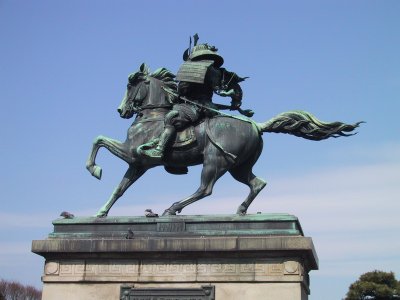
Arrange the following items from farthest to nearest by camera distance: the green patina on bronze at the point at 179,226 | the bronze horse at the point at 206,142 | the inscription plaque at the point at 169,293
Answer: the bronze horse at the point at 206,142 → the green patina on bronze at the point at 179,226 → the inscription plaque at the point at 169,293

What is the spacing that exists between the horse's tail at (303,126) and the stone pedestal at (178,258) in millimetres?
2164

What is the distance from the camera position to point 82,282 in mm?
12562

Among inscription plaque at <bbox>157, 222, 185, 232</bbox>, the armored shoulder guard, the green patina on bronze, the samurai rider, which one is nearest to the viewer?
the green patina on bronze

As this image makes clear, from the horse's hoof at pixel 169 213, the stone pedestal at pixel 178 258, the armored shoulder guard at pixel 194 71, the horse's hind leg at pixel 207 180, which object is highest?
the armored shoulder guard at pixel 194 71

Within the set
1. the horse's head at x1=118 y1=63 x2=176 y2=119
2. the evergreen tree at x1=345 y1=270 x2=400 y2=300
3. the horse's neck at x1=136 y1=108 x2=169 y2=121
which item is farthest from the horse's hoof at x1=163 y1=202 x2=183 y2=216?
the evergreen tree at x1=345 y1=270 x2=400 y2=300

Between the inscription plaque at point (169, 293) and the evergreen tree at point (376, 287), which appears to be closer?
the inscription plaque at point (169, 293)

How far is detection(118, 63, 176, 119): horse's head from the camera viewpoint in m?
14.4

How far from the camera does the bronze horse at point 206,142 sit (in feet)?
43.2

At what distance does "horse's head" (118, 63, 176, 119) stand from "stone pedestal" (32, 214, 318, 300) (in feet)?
9.29

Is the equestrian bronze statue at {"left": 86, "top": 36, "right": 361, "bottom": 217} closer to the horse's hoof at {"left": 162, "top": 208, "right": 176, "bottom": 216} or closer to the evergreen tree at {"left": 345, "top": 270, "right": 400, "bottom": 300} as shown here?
the horse's hoof at {"left": 162, "top": 208, "right": 176, "bottom": 216}

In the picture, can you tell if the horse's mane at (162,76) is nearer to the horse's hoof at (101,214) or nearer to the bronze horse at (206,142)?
the bronze horse at (206,142)

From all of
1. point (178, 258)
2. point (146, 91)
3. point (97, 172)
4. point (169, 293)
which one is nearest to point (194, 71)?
point (146, 91)

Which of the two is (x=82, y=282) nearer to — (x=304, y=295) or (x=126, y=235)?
(x=126, y=235)

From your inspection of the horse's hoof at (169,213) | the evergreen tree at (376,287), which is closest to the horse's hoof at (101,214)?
the horse's hoof at (169,213)
